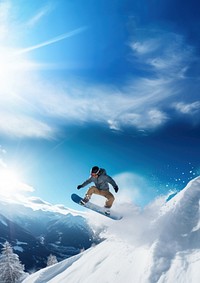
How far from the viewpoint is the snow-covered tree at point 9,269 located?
46156 millimetres

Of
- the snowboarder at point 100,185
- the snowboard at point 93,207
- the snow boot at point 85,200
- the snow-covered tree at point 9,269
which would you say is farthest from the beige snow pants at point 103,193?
the snow-covered tree at point 9,269

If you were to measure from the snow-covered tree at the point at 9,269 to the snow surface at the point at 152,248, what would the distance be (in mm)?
30685

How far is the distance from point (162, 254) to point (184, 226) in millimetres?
1850

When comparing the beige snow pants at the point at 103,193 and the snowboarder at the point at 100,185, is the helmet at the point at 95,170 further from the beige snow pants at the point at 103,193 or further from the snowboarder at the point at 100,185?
the beige snow pants at the point at 103,193

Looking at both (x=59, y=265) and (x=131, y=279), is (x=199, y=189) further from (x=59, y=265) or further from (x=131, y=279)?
(x=59, y=265)

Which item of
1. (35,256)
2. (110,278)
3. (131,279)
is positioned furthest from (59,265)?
(35,256)

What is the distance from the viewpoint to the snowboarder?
58.9 feet

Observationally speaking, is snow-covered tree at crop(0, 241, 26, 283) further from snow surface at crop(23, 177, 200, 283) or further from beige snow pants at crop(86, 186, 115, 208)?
beige snow pants at crop(86, 186, 115, 208)

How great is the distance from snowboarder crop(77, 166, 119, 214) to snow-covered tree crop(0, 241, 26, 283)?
32050mm

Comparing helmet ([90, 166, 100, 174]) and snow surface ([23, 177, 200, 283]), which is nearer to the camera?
snow surface ([23, 177, 200, 283])

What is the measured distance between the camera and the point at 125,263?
47.9ft

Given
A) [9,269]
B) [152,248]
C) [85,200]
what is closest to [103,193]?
[85,200]

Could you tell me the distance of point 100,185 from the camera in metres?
18.7

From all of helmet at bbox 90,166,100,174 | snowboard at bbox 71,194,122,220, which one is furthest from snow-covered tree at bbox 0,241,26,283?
helmet at bbox 90,166,100,174
